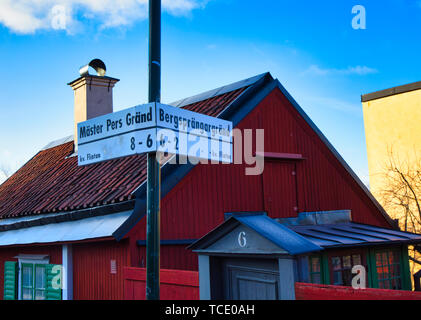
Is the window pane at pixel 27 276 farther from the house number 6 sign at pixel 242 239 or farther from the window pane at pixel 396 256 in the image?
the window pane at pixel 396 256

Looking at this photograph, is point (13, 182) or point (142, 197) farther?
point (13, 182)

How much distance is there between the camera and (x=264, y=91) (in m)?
11.1

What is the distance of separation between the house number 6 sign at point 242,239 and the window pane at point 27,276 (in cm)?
762

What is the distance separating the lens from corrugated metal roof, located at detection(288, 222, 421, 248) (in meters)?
7.85

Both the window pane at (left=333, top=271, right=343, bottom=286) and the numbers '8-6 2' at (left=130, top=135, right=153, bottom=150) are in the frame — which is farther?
the window pane at (left=333, top=271, right=343, bottom=286)

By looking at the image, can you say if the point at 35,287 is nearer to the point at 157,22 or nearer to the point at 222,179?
the point at 222,179

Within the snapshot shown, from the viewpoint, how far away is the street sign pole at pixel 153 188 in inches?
161

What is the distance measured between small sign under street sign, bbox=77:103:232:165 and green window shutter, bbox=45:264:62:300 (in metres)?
6.34

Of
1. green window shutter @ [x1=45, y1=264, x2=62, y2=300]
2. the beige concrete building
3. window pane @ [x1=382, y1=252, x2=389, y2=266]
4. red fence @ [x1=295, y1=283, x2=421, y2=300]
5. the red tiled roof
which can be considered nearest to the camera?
red fence @ [x1=295, y1=283, x2=421, y2=300]

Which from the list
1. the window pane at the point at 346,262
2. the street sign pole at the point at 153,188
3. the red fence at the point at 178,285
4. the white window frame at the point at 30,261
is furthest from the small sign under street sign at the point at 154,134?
the white window frame at the point at 30,261

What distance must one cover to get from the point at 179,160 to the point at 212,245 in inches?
132

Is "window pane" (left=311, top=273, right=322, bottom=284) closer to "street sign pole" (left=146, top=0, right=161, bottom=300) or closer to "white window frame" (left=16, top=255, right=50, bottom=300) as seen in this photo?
"street sign pole" (left=146, top=0, right=161, bottom=300)

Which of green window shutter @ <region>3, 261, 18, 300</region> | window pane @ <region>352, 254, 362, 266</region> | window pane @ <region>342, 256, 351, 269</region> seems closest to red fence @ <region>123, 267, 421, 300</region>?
window pane @ <region>342, 256, 351, 269</region>

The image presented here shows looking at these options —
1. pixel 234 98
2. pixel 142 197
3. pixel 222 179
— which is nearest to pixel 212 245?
pixel 142 197
